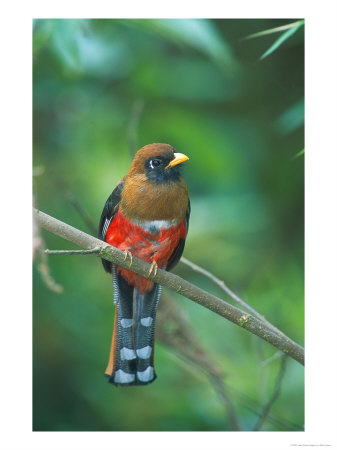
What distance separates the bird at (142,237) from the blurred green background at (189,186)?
0.20 m

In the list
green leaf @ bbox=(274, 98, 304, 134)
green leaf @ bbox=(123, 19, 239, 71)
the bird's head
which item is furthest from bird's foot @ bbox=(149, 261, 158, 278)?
green leaf @ bbox=(123, 19, 239, 71)

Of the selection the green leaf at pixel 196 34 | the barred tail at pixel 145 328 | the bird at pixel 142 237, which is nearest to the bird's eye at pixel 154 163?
the bird at pixel 142 237

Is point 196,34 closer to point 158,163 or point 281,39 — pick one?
point 281,39

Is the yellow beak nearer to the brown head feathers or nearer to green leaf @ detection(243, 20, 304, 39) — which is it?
the brown head feathers

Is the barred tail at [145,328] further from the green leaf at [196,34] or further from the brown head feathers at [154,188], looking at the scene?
the green leaf at [196,34]

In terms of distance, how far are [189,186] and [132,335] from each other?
1061 mm

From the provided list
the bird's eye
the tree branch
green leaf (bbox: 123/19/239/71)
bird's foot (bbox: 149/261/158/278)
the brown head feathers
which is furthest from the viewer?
green leaf (bbox: 123/19/239/71)

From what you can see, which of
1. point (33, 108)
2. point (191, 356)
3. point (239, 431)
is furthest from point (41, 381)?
point (33, 108)

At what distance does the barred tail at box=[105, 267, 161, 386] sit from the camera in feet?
12.6

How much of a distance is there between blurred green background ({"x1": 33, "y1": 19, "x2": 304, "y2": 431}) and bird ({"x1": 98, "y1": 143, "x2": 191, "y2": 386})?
0.20 metres

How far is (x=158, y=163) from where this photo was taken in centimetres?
380

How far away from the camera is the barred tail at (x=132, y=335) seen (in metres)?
3.85
